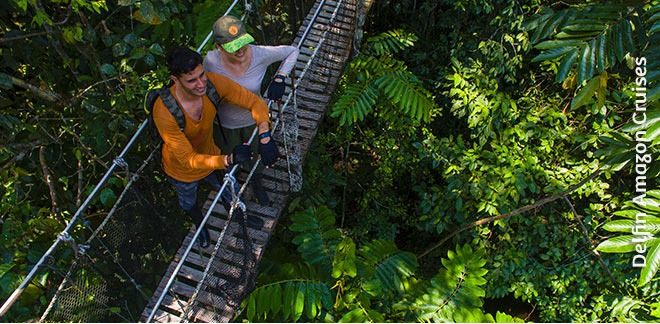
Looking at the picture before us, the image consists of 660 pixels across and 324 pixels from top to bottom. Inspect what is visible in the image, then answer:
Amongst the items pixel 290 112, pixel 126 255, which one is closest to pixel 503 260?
pixel 290 112

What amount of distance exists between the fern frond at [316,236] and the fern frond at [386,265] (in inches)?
10.2

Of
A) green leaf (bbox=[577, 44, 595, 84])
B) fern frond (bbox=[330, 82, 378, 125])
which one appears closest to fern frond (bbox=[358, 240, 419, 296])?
fern frond (bbox=[330, 82, 378, 125])

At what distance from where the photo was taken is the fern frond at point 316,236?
3.56 m

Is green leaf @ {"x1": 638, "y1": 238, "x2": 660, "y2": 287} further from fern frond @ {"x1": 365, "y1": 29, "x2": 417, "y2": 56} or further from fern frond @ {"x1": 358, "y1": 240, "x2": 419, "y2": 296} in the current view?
fern frond @ {"x1": 365, "y1": 29, "x2": 417, "y2": 56}

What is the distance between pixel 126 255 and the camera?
3.06 m

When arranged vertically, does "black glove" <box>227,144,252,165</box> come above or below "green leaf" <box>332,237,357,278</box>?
above

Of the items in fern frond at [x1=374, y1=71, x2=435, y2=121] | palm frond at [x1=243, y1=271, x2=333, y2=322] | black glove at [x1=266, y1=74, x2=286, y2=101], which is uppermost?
black glove at [x1=266, y1=74, x2=286, y2=101]

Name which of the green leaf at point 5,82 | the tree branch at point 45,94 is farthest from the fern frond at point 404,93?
the green leaf at point 5,82

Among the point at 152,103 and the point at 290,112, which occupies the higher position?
the point at 152,103

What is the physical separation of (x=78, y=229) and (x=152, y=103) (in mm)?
1817

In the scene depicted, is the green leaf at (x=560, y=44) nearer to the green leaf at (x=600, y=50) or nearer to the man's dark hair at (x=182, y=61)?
the green leaf at (x=600, y=50)

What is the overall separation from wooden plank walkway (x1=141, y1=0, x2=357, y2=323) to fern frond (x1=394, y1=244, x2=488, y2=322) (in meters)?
1.10

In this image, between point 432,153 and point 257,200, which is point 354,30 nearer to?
point 432,153

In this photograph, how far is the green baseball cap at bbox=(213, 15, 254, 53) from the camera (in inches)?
101
